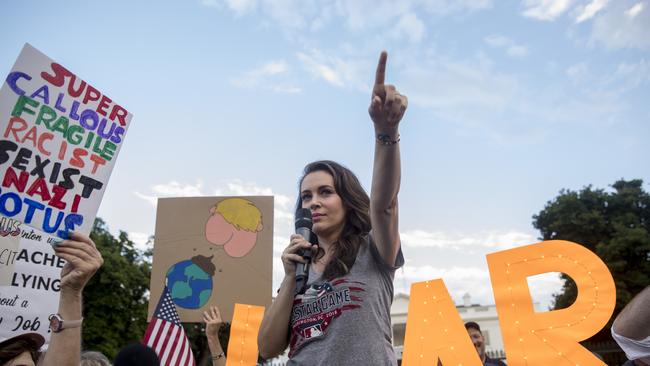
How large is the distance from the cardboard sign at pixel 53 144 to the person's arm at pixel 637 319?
2.78 meters

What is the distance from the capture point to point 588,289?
3.82 m

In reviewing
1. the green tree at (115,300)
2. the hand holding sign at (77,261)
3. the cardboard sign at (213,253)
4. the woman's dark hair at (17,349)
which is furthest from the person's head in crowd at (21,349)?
the green tree at (115,300)

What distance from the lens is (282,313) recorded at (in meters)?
2.44

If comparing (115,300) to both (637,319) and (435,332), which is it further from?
(637,319)

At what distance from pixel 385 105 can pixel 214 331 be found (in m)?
4.09

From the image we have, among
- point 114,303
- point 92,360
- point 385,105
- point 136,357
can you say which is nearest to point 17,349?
point 92,360

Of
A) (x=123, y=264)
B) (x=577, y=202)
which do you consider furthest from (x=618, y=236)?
(x=123, y=264)

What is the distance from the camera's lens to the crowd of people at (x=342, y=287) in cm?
222

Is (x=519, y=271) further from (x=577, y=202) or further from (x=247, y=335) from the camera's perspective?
(x=577, y=202)

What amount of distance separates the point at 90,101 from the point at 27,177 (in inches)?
26.9

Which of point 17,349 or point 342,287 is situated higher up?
point 342,287

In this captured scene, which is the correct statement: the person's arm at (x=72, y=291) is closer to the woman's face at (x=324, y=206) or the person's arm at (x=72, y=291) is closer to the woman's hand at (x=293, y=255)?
the woman's hand at (x=293, y=255)

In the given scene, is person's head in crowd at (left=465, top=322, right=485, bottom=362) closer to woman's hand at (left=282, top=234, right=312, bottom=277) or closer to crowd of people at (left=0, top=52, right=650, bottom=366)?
crowd of people at (left=0, top=52, right=650, bottom=366)

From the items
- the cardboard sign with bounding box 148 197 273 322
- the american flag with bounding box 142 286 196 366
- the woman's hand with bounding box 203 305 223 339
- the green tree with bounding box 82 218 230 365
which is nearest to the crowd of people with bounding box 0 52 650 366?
the woman's hand with bounding box 203 305 223 339
